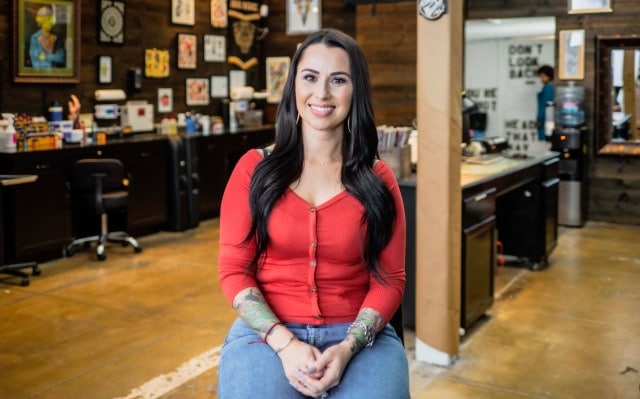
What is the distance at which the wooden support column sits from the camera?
12.3 ft

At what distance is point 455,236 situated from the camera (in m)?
3.97

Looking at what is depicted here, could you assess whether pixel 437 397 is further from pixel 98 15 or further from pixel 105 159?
pixel 98 15

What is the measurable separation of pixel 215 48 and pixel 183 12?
767 mm

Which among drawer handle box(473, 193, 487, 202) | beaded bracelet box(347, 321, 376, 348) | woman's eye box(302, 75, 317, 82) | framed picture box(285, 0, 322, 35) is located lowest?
beaded bracelet box(347, 321, 376, 348)

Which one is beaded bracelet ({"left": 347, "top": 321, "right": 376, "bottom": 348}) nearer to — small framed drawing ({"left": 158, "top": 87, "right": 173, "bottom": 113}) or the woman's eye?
the woman's eye

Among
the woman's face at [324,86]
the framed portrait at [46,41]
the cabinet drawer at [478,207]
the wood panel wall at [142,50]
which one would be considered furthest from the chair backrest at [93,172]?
the woman's face at [324,86]

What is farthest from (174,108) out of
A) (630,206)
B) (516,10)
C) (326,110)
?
(326,110)

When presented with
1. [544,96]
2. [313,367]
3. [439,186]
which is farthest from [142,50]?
[313,367]

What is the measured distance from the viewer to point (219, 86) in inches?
382

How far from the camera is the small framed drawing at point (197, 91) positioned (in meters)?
9.20

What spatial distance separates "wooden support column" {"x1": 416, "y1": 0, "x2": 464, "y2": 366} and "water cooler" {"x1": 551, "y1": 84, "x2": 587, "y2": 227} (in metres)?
4.58

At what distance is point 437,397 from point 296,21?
3.83 metres

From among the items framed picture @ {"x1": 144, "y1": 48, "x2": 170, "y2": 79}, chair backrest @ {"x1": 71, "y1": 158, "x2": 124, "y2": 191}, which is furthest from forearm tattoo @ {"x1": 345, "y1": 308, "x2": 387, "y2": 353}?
framed picture @ {"x1": 144, "y1": 48, "x2": 170, "y2": 79}

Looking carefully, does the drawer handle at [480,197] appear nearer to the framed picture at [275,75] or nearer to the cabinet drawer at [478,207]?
the cabinet drawer at [478,207]
